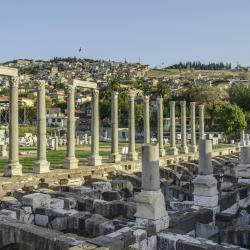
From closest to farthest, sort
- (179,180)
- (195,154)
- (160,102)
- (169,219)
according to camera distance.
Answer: (169,219), (179,180), (160,102), (195,154)

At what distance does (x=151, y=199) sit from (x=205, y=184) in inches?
129

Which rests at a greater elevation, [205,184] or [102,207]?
[205,184]

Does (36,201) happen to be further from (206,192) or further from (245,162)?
(245,162)

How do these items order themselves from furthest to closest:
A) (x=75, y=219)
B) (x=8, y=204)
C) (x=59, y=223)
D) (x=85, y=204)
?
1. (x=85, y=204)
2. (x=8, y=204)
3. (x=59, y=223)
4. (x=75, y=219)

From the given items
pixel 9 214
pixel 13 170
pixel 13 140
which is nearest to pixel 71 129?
pixel 13 140

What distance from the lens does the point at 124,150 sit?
138ft

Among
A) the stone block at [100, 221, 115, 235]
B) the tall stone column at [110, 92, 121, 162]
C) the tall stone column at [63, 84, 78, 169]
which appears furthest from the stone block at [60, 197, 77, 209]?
the tall stone column at [110, 92, 121, 162]

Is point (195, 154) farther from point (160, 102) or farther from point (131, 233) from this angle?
point (131, 233)

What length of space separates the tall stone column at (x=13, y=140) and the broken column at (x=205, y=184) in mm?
11355

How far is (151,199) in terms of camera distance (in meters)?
12.0

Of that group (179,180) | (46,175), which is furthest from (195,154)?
(46,175)

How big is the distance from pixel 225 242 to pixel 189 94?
88026 millimetres

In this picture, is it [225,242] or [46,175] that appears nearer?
[225,242]

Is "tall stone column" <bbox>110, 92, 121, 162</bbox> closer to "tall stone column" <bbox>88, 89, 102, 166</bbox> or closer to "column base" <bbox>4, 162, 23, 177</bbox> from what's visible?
"tall stone column" <bbox>88, 89, 102, 166</bbox>
